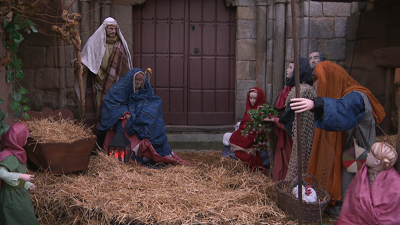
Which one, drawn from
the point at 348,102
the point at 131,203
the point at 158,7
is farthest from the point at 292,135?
the point at 158,7

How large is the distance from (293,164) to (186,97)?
3466mm

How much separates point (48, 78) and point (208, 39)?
2879 millimetres

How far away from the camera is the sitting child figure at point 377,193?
2.70 meters

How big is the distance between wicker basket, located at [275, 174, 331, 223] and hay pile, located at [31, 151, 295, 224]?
0.10 metres

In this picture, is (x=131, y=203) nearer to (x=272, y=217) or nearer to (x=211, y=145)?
(x=272, y=217)

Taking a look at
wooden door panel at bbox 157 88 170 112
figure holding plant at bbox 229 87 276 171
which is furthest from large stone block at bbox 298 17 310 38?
wooden door panel at bbox 157 88 170 112

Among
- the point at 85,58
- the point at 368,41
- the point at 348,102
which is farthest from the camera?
the point at 368,41

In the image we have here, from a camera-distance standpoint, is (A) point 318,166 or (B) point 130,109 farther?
(B) point 130,109

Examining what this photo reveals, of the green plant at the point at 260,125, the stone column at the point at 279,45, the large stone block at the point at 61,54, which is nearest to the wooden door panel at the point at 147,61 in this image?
the large stone block at the point at 61,54

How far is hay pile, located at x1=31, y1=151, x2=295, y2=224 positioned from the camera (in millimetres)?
3242

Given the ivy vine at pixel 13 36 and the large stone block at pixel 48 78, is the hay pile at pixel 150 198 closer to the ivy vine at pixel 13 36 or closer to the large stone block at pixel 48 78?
the ivy vine at pixel 13 36

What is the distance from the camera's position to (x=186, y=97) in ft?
22.4

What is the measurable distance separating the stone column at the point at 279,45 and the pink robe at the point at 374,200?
3568 millimetres

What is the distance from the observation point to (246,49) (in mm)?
6586
